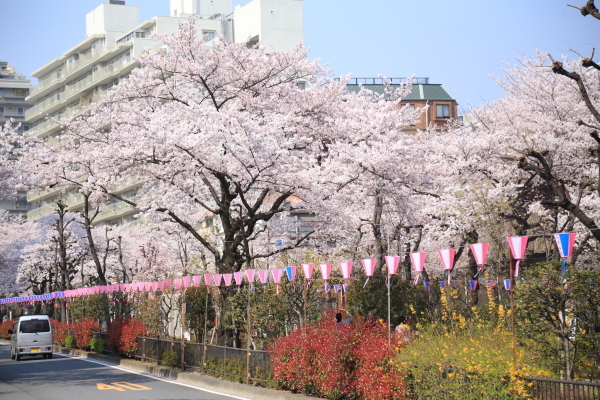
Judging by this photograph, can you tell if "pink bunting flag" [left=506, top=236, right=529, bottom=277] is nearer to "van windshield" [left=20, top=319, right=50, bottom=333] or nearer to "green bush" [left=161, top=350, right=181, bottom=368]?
"green bush" [left=161, top=350, right=181, bottom=368]

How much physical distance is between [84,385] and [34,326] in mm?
13147

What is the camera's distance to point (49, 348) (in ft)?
100

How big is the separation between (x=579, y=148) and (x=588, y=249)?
13.1ft

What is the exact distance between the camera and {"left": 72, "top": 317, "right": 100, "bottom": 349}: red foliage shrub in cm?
3231

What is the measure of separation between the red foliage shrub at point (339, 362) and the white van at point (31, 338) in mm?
17674

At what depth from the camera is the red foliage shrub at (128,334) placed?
25578 mm

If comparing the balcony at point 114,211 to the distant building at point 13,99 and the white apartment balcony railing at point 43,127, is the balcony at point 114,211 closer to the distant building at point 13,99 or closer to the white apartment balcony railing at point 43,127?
the white apartment balcony railing at point 43,127

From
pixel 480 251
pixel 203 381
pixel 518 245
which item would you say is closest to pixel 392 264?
pixel 480 251

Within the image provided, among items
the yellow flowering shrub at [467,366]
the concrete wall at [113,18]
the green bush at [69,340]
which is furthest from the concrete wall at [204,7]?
the yellow flowering shrub at [467,366]

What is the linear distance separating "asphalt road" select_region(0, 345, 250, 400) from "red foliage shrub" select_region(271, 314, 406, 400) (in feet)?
5.68

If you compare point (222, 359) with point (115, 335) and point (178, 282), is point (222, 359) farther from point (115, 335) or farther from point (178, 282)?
point (115, 335)

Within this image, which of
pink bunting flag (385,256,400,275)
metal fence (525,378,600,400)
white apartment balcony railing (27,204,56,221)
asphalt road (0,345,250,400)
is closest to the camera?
metal fence (525,378,600,400)

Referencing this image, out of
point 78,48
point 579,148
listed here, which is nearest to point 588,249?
point 579,148

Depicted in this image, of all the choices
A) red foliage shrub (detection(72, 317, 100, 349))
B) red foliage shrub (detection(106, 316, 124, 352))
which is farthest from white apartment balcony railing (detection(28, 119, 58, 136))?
red foliage shrub (detection(106, 316, 124, 352))
